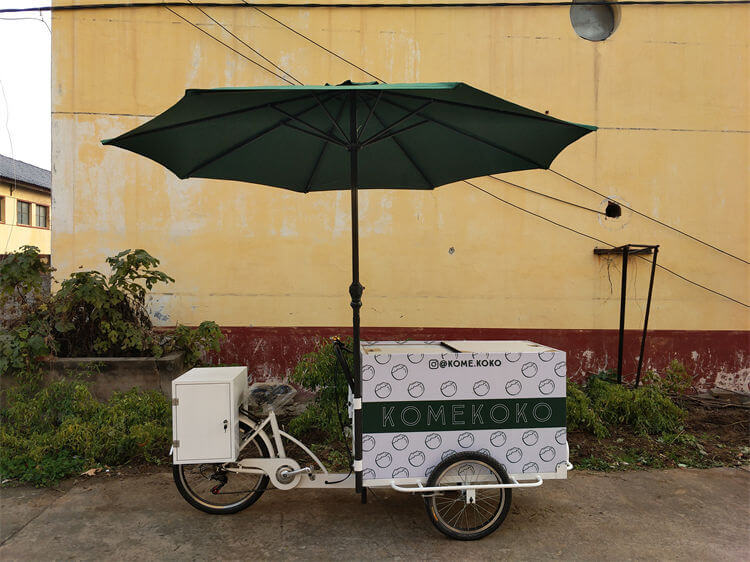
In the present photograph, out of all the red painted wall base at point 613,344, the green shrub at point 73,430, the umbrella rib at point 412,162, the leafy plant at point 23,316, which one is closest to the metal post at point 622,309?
the red painted wall base at point 613,344

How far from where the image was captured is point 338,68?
6.37 meters

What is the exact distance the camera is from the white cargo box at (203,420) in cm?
322

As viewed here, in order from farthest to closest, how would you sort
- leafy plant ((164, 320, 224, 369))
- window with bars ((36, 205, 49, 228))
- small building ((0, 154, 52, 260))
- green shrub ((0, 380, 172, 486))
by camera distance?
1. window with bars ((36, 205, 49, 228))
2. small building ((0, 154, 52, 260))
3. leafy plant ((164, 320, 224, 369))
4. green shrub ((0, 380, 172, 486))

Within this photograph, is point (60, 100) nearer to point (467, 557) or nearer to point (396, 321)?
point (396, 321)

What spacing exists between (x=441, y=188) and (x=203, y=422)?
4106 millimetres

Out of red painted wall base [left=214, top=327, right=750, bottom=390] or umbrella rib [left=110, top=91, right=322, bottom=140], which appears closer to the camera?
umbrella rib [left=110, top=91, right=322, bottom=140]

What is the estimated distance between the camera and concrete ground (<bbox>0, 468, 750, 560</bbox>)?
3131 mm

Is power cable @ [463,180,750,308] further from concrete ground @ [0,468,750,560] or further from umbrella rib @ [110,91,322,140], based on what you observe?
umbrella rib @ [110,91,322,140]

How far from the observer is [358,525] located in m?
3.44

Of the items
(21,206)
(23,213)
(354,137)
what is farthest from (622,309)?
(23,213)

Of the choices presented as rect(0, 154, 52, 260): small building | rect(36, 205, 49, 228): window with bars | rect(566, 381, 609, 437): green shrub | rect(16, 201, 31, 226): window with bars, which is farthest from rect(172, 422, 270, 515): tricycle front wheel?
rect(36, 205, 49, 228): window with bars

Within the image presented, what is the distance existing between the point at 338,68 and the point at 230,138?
335cm

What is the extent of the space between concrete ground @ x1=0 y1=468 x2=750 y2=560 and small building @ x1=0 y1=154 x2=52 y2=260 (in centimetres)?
2090

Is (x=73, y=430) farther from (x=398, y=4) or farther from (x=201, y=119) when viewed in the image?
(x=398, y=4)
